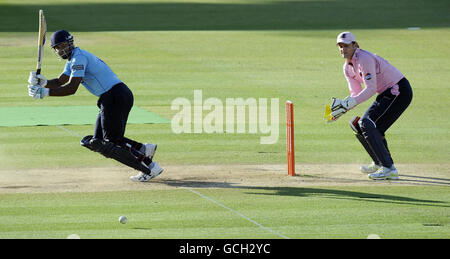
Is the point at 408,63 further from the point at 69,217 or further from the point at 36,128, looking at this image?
the point at 69,217

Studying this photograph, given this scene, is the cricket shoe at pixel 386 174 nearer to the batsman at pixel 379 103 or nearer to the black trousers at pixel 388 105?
the batsman at pixel 379 103

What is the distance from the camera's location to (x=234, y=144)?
14.3 meters

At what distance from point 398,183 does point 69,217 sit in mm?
4426

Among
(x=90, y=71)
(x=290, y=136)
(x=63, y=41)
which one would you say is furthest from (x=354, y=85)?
(x=63, y=41)

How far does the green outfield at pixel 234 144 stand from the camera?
32.1 ft

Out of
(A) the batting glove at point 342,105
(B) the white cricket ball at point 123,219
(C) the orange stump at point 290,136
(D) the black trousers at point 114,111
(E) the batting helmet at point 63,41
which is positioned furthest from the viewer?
(C) the orange stump at point 290,136

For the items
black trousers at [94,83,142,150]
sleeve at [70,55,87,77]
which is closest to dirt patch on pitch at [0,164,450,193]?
black trousers at [94,83,142,150]

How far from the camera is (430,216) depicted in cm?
996

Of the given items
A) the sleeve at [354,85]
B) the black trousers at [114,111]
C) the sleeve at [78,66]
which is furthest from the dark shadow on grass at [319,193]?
the sleeve at [78,66]

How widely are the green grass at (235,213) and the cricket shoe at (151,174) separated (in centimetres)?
51

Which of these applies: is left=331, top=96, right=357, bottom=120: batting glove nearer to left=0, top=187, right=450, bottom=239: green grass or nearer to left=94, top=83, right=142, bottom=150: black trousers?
left=0, top=187, right=450, bottom=239: green grass

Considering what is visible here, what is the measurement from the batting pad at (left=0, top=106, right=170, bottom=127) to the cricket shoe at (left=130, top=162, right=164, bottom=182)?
14.5 ft

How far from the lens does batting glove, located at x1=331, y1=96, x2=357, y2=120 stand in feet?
37.8
